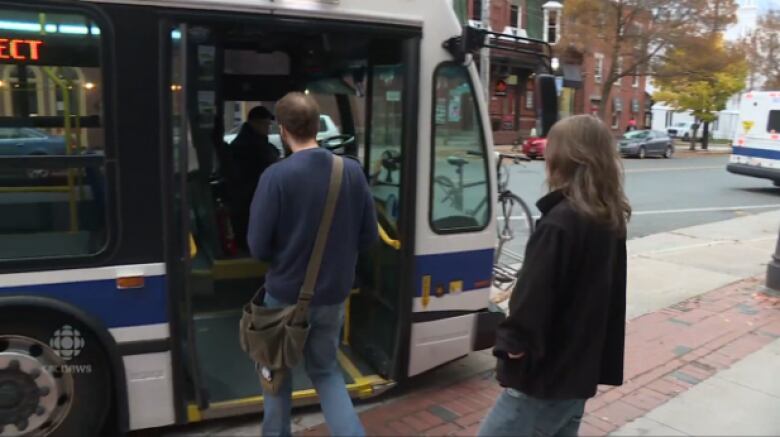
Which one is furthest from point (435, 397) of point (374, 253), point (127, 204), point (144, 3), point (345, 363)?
point (144, 3)

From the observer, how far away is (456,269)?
13.3 ft

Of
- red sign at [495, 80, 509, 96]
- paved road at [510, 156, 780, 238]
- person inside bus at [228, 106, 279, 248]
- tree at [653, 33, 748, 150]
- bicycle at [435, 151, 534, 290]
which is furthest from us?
tree at [653, 33, 748, 150]

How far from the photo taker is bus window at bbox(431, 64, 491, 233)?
389 centimetres

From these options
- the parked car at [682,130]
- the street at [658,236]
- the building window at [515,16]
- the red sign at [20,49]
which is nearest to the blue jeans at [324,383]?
the street at [658,236]

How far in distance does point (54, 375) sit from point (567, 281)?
2521 millimetres

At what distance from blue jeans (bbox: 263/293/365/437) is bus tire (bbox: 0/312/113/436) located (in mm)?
933

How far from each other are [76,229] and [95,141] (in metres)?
0.43

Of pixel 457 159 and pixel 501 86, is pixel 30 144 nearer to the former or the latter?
pixel 457 159

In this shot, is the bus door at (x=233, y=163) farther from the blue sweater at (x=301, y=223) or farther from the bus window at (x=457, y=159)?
the blue sweater at (x=301, y=223)

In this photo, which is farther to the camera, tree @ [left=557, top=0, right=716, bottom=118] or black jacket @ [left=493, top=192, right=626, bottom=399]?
tree @ [left=557, top=0, right=716, bottom=118]

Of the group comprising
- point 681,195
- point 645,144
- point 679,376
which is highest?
point 645,144

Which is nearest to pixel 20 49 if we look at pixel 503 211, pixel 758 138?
pixel 503 211

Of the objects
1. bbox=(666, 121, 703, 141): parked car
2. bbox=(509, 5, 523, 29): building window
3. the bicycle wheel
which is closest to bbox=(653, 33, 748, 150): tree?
bbox=(509, 5, 523, 29): building window

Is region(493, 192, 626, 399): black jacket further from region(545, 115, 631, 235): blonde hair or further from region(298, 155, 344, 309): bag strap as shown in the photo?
region(298, 155, 344, 309): bag strap
